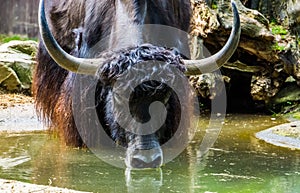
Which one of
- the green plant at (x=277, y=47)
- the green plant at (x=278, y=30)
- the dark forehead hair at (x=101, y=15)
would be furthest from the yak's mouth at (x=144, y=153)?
Result: the green plant at (x=278, y=30)

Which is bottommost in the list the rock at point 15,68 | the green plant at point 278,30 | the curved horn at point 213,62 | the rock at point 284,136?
the rock at point 284,136

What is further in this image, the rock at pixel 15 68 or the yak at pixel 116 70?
the rock at pixel 15 68

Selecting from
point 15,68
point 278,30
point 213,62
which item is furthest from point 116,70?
point 15,68

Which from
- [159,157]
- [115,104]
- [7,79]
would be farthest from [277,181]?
[7,79]

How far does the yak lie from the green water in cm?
21

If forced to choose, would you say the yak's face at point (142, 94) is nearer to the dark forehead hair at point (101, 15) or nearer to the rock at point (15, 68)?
the dark forehead hair at point (101, 15)

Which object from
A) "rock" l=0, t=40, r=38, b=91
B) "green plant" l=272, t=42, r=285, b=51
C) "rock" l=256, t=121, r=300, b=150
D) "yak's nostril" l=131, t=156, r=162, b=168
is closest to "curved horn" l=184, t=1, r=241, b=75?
"yak's nostril" l=131, t=156, r=162, b=168

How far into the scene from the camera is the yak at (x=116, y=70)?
181 inches

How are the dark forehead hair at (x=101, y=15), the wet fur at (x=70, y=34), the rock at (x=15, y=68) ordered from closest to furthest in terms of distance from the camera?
the dark forehead hair at (x=101, y=15) < the wet fur at (x=70, y=34) < the rock at (x=15, y=68)

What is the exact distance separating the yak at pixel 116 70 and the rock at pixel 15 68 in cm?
475

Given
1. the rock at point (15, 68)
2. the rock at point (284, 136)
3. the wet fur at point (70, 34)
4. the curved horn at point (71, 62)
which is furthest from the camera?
the rock at point (15, 68)

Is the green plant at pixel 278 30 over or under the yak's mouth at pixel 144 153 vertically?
over

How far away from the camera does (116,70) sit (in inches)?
185

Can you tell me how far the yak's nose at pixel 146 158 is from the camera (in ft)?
14.9
